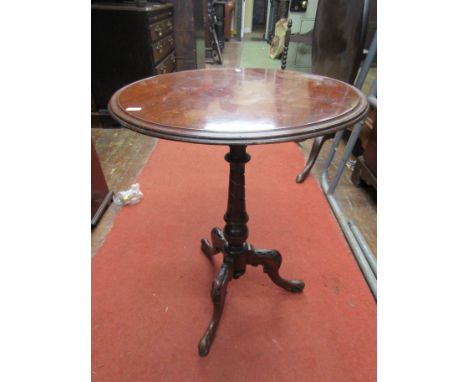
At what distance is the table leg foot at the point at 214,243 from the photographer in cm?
121

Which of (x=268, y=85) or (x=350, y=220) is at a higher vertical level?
(x=268, y=85)

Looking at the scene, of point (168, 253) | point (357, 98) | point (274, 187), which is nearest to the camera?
point (357, 98)

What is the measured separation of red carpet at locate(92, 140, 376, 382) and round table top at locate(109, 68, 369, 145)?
809 mm

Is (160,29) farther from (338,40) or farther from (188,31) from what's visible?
(338,40)

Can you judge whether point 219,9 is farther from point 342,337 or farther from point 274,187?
point 342,337

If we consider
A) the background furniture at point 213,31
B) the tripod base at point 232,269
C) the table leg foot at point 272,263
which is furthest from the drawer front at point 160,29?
the table leg foot at point 272,263

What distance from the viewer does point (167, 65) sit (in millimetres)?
2994

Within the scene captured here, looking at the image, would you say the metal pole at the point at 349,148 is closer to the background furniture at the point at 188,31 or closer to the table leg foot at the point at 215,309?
the table leg foot at the point at 215,309

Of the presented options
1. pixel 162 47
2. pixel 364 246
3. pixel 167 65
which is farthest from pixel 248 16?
pixel 364 246

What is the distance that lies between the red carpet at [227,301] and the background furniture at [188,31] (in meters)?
2.24

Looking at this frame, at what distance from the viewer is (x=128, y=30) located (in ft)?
7.77

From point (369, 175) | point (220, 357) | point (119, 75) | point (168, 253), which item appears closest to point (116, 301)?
point (168, 253)

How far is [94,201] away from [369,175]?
5.54ft

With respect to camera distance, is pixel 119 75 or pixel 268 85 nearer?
pixel 268 85
